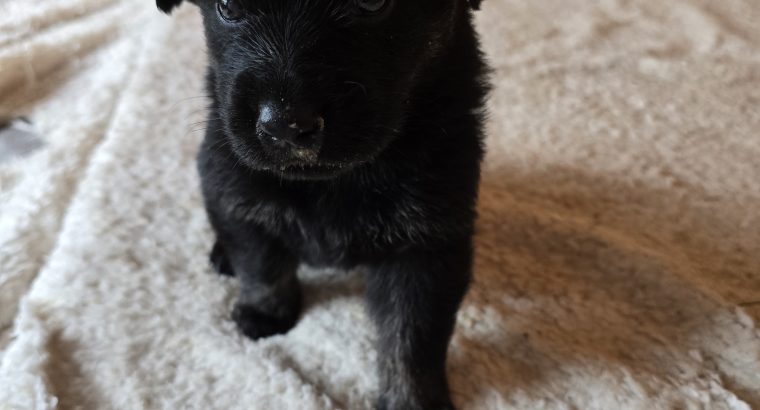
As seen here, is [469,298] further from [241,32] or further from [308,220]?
[241,32]

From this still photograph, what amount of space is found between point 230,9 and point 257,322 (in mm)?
681

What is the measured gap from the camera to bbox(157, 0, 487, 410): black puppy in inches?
38.7

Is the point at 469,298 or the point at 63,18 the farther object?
the point at 63,18

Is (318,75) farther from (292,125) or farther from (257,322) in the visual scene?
(257,322)

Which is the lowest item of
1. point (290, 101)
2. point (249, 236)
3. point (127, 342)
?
point (127, 342)

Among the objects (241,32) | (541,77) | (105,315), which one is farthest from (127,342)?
(541,77)

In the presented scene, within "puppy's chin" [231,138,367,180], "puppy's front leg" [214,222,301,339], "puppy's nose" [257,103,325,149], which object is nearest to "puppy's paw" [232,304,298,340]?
"puppy's front leg" [214,222,301,339]

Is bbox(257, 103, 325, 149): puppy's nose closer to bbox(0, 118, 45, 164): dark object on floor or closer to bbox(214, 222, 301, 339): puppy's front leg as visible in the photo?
bbox(214, 222, 301, 339): puppy's front leg

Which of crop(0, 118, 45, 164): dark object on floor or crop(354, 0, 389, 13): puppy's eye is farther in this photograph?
crop(0, 118, 45, 164): dark object on floor

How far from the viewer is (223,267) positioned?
1.62 meters

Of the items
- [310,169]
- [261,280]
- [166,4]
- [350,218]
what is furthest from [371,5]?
[261,280]

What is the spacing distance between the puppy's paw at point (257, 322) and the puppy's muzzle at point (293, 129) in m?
0.61

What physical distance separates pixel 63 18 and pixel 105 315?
1590mm

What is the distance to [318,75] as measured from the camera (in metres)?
0.96
